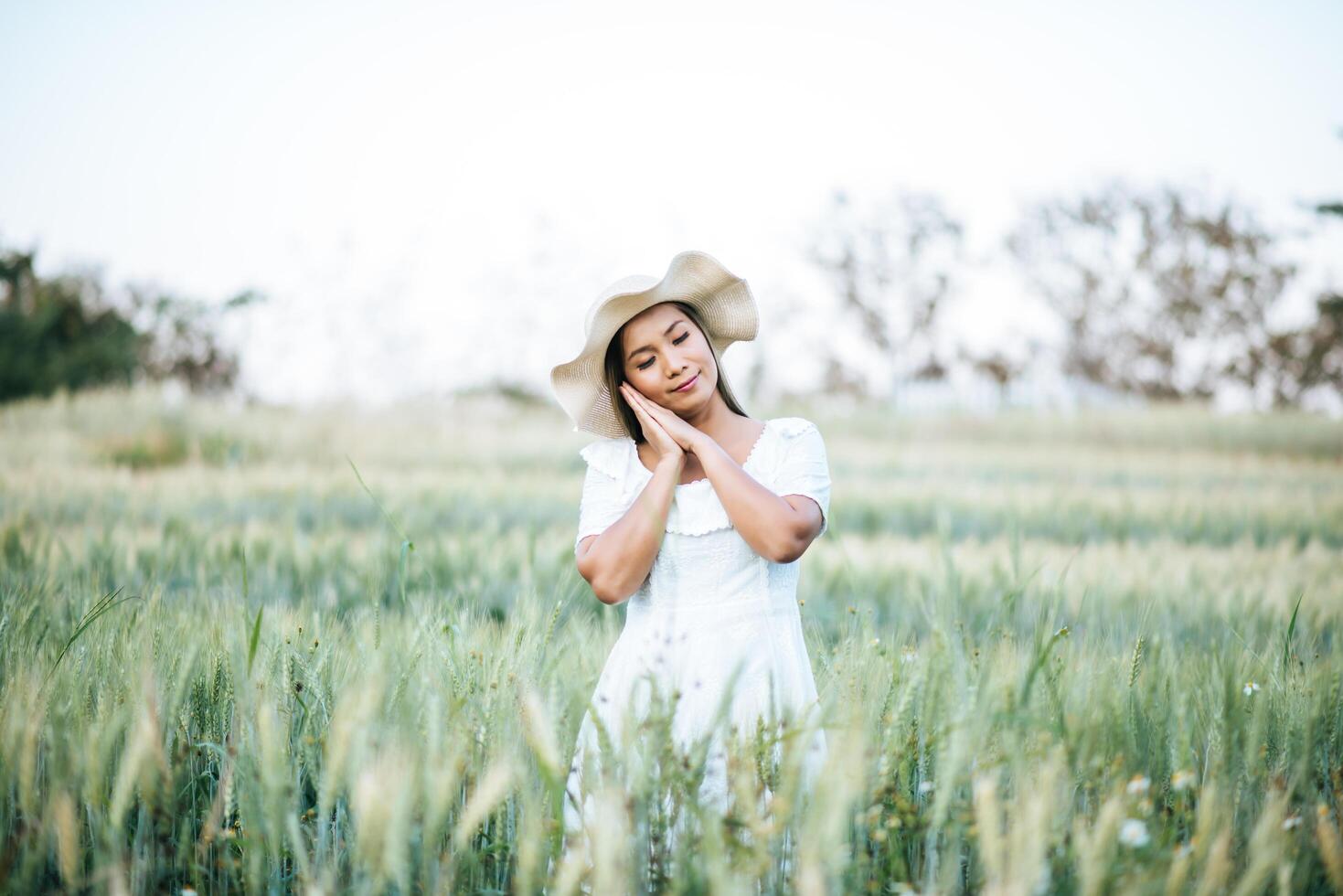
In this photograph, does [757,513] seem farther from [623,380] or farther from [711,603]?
[623,380]

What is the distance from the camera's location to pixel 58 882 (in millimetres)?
1526

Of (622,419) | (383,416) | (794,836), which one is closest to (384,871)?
(794,836)

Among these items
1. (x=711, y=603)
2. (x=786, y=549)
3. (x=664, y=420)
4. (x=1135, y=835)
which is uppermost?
(x=664, y=420)

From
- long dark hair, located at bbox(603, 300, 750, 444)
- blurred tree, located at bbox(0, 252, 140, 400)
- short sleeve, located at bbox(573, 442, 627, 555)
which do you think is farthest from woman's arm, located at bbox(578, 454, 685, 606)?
blurred tree, located at bbox(0, 252, 140, 400)

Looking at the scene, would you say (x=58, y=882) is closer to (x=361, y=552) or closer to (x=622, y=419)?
(x=622, y=419)

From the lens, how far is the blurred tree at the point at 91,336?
1260cm

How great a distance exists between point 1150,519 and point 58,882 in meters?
6.08

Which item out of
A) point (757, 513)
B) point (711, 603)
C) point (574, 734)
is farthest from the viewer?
Result: point (711, 603)

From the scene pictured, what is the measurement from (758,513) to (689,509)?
186 millimetres

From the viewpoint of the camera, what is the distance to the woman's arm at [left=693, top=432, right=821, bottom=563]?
1740 mm

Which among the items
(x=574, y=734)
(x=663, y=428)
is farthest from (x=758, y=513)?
(x=574, y=734)

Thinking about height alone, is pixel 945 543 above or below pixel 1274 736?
above

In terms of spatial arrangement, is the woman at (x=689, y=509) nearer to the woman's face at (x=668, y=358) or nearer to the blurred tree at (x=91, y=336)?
the woman's face at (x=668, y=358)

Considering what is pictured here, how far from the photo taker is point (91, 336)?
14.1m
